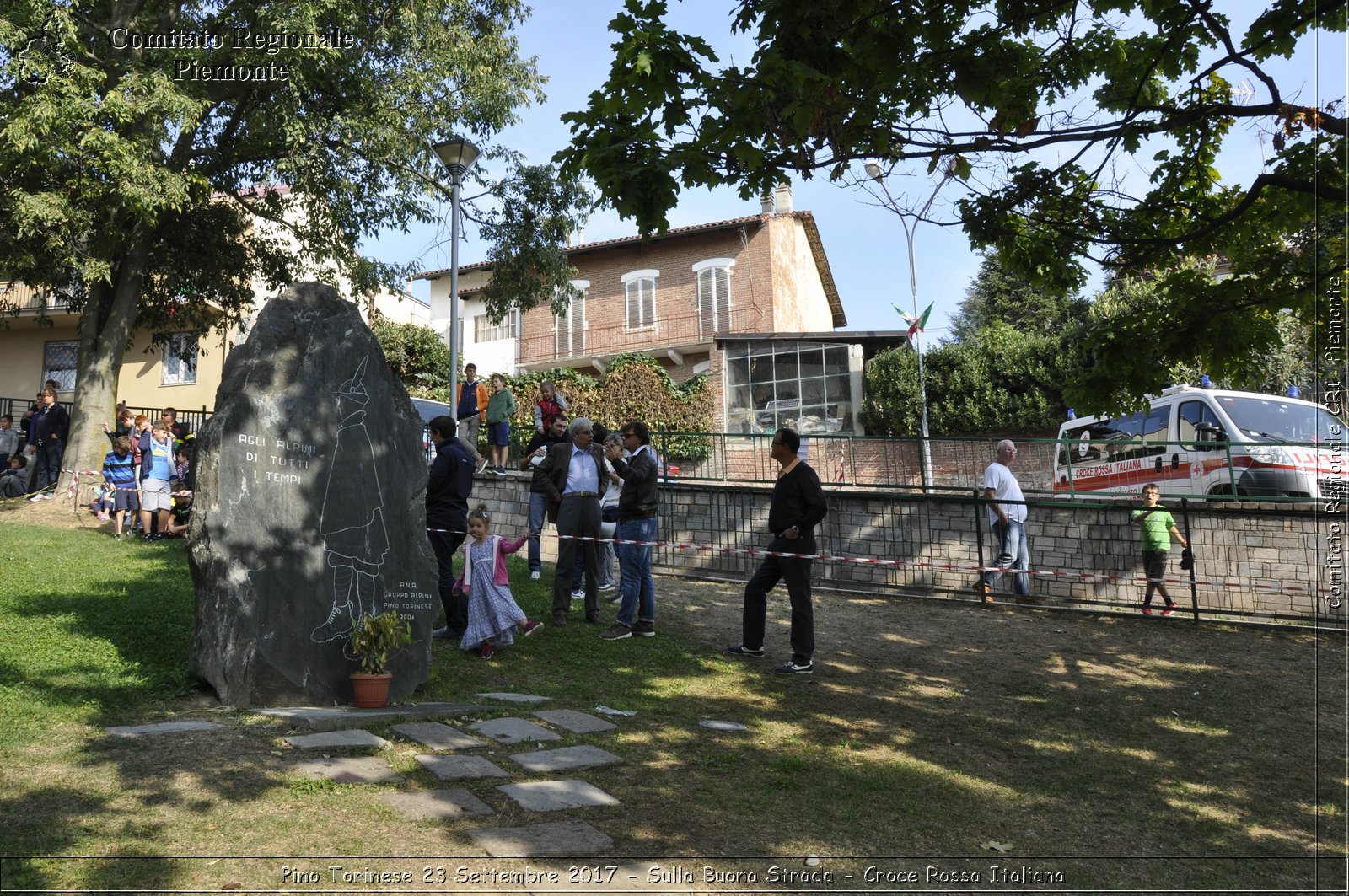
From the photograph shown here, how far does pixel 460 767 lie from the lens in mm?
5078

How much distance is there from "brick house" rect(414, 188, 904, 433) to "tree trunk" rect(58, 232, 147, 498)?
12.9 m

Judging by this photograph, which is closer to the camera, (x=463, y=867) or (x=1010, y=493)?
(x=463, y=867)

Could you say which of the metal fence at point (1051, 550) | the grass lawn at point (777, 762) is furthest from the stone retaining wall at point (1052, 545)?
the grass lawn at point (777, 762)

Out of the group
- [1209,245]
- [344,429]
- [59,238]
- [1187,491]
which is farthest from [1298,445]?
[59,238]

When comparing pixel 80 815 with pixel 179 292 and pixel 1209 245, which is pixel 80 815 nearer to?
pixel 1209 245

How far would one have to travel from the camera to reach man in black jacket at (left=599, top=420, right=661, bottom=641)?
8.99 meters

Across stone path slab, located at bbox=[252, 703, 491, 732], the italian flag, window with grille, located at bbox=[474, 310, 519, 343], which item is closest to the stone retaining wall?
stone path slab, located at bbox=[252, 703, 491, 732]

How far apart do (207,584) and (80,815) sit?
224 centimetres

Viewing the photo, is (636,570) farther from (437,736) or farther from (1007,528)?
(1007,528)

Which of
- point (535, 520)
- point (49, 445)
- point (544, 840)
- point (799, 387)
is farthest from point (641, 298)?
point (544, 840)

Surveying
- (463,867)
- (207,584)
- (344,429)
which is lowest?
(463,867)

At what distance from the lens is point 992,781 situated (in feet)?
18.5

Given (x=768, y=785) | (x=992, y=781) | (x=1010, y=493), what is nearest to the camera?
(x=768, y=785)

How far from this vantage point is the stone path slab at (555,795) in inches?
183
